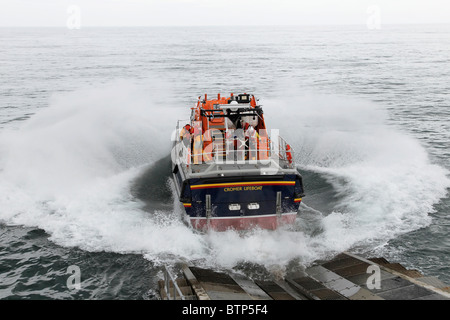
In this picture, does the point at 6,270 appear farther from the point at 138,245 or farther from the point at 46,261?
the point at 138,245

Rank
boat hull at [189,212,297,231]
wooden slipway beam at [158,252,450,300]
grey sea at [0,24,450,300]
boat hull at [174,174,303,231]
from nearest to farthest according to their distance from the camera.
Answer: wooden slipway beam at [158,252,450,300], grey sea at [0,24,450,300], boat hull at [174,174,303,231], boat hull at [189,212,297,231]

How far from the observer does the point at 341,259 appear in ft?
34.6

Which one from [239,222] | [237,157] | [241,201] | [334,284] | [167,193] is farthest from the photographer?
[167,193]

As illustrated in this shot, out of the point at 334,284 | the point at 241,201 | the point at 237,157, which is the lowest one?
the point at 334,284

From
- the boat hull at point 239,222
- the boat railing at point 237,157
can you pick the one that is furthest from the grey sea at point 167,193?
the boat railing at point 237,157

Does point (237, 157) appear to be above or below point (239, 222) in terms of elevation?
above

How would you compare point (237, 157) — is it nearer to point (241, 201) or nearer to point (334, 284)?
point (241, 201)

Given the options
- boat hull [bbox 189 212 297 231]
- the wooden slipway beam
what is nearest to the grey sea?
boat hull [bbox 189 212 297 231]

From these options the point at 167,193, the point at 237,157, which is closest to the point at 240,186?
the point at 237,157

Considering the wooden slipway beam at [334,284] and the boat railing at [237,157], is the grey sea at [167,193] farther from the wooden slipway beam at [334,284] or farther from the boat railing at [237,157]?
the boat railing at [237,157]

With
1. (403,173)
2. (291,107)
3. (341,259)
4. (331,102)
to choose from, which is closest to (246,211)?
(341,259)

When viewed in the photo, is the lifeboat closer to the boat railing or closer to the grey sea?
the boat railing

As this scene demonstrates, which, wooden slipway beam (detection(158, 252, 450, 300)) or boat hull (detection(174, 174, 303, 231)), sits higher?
boat hull (detection(174, 174, 303, 231))

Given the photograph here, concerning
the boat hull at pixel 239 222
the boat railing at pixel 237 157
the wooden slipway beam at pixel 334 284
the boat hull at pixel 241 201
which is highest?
the boat railing at pixel 237 157
